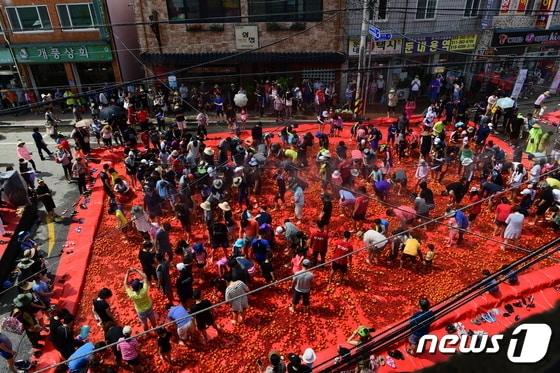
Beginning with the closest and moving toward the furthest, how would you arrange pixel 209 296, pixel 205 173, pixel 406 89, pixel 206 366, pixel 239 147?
pixel 206 366 → pixel 209 296 → pixel 205 173 → pixel 239 147 → pixel 406 89

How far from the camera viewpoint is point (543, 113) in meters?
22.8

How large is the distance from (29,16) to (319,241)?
2323 cm

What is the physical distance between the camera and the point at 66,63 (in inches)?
979

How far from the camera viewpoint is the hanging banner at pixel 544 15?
25422 millimetres

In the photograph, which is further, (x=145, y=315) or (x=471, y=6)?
(x=471, y=6)

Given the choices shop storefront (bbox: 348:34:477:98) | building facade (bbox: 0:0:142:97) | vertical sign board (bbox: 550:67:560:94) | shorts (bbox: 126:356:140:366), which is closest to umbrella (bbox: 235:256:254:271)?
shorts (bbox: 126:356:140:366)

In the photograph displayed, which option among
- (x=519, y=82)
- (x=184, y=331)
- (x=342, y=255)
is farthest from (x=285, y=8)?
(x=184, y=331)

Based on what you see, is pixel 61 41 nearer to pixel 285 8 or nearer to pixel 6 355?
pixel 285 8

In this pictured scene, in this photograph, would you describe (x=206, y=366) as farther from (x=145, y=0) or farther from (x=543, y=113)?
(x=543, y=113)

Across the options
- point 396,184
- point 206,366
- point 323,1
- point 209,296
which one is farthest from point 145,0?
point 206,366

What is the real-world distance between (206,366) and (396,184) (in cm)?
955

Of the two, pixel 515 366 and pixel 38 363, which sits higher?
pixel 38 363

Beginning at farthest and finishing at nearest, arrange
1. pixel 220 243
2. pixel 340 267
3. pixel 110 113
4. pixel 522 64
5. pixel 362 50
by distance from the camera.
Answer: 1. pixel 522 64
2. pixel 362 50
3. pixel 110 113
4. pixel 220 243
5. pixel 340 267

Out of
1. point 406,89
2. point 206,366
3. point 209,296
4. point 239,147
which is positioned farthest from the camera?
point 406,89
